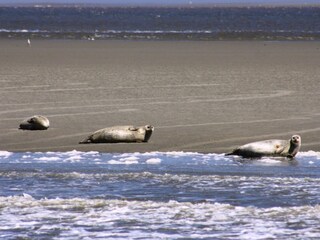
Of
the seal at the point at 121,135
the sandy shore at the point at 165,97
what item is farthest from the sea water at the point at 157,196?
the sandy shore at the point at 165,97

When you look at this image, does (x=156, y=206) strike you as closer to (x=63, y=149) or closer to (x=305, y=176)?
(x=305, y=176)

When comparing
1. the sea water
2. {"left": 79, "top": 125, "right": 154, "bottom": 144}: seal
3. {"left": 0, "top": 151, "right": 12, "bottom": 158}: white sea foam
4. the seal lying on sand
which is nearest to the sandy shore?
{"left": 79, "top": 125, "right": 154, "bottom": 144}: seal

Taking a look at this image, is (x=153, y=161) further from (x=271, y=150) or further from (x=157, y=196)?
(x=157, y=196)

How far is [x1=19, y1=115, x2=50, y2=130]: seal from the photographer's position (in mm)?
14703

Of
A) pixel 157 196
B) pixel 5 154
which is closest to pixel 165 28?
pixel 5 154

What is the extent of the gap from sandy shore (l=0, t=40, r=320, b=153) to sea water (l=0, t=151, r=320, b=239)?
0.99m

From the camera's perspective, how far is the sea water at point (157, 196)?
8914 millimetres

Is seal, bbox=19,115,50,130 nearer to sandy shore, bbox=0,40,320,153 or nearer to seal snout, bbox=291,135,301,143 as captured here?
sandy shore, bbox=0,40,320,153

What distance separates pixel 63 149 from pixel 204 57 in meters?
19.3

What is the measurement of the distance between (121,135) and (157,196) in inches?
136

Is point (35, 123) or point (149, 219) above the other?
point (35, 123)

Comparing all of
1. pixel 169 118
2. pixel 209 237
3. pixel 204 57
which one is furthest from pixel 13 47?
pixel 209 237

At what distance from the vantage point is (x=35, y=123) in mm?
14695

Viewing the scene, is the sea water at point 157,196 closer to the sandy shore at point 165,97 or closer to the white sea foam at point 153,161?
the white sea foam at point 153,161
